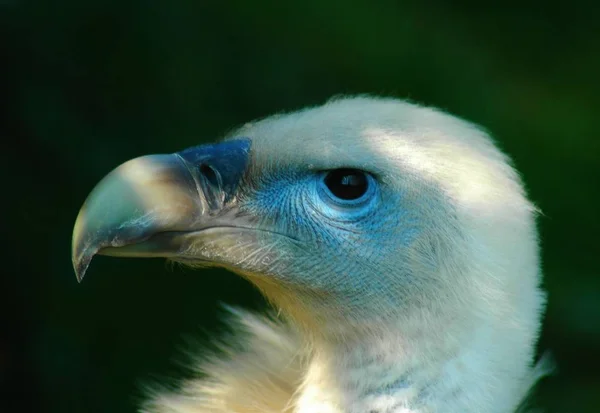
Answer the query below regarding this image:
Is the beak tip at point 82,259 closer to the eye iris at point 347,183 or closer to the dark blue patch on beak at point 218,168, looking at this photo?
the dark blue patch on beak at point 218,168

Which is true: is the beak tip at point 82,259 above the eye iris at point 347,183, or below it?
below

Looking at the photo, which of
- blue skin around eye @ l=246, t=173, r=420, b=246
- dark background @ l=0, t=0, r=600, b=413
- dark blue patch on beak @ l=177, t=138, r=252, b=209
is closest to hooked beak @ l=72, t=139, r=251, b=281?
dark blue patch on beak @ l=177, t=138, r=252, b=209

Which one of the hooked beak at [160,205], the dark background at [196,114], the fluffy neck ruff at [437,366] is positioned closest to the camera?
the hooked beak at [160,205]

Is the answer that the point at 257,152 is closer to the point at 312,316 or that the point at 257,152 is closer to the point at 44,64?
the point at 312,316

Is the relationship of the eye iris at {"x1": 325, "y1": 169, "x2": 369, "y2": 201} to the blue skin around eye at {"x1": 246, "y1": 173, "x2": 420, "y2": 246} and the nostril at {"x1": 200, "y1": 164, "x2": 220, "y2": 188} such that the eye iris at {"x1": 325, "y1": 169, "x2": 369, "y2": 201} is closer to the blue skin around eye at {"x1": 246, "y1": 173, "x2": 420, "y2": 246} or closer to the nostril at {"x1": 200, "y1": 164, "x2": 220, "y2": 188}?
the blue skin around eye at {"x1": 246, "y1": 173, "x2": 420, "y2": 246}

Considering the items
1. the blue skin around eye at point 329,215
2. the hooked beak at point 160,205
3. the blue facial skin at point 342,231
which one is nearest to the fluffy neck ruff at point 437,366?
the blue facial skin at point 342,231

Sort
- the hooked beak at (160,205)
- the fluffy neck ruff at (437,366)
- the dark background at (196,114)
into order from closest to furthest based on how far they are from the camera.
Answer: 1. the hooked beak at (160,205)
2. the fluffy neck ruff at (437,366)
3. the dark background at (196,114)

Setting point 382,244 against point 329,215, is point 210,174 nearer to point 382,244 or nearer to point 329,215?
point 329,215
